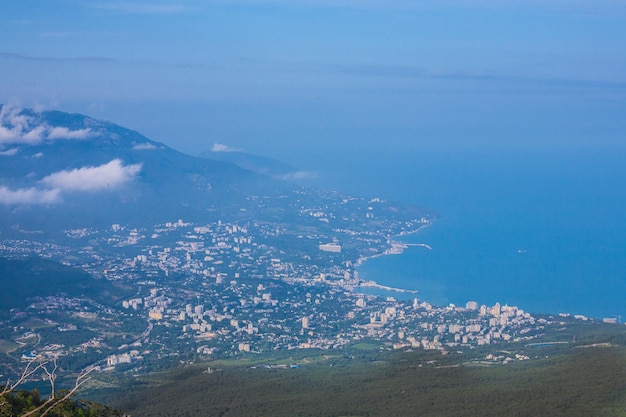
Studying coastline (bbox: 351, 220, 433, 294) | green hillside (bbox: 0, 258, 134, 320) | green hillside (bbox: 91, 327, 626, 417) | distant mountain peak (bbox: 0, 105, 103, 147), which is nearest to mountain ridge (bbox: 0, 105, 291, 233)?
distant mountain peak (bbox: 0, 105, 103, 147)

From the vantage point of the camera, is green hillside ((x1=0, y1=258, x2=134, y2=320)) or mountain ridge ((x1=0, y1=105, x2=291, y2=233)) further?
mountain ridge ((x1=0, y1=105, x2=291, y2=233))

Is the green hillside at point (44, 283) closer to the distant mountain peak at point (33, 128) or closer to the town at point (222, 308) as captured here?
the town at point (222, 308)

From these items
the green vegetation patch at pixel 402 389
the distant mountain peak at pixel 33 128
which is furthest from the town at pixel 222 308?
the distant mountain peak at pixel 33 128

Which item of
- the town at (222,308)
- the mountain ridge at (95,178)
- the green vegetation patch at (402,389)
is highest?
the mountain ridge at (95,178)

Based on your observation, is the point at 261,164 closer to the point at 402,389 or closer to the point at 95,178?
the point at 95,178

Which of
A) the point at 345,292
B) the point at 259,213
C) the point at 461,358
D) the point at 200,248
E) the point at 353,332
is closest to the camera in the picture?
the point at 461,358

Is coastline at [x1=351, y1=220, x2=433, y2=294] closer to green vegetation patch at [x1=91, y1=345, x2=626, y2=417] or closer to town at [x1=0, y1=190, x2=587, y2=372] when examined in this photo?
town at [x1=0, y1=190, x2=587, y2=372]

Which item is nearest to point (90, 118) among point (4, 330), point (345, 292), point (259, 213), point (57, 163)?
point (57, 163)

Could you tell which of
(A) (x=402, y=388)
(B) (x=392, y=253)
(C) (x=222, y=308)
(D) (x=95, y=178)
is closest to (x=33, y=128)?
(D) (x=95, y=178)

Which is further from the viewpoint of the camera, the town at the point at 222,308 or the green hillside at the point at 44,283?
the green hillside at the point at 44,283

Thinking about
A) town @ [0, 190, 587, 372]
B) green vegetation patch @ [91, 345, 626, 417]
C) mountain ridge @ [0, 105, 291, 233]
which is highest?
mountain ridge @ [0, 105, 291, 233]

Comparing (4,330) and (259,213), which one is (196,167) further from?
(4,330)
